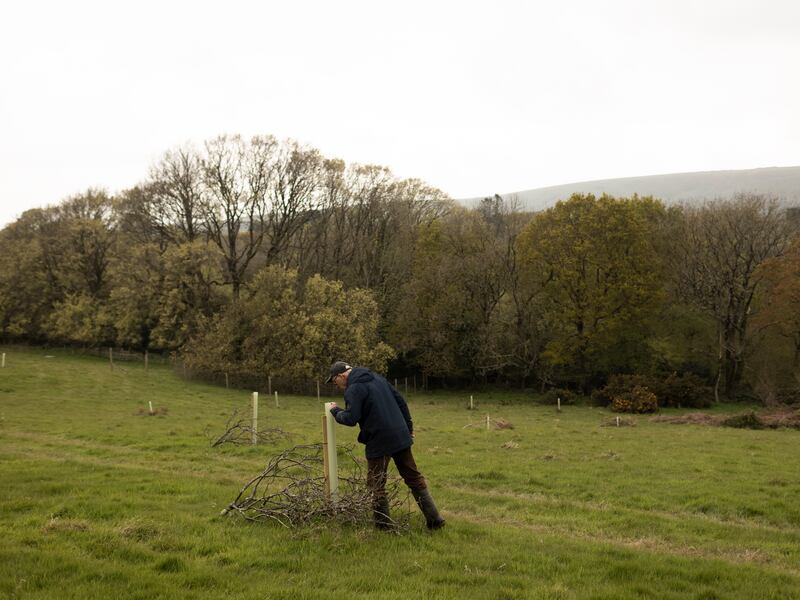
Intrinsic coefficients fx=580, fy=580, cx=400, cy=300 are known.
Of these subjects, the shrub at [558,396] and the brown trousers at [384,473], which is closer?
the brown trousers at [384,473]

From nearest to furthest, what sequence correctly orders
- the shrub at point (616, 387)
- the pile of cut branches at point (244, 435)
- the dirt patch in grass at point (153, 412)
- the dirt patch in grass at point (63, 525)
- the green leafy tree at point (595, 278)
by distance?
the dirt patch in grass at point (63, 525), the pile of cut branches at point (244, 435), the dirt patch in grass at point (153, 412), the shrub at point (616, 387), the green leafy tree at point (595, 278)

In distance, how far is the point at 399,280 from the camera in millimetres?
51688

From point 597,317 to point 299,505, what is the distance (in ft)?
125

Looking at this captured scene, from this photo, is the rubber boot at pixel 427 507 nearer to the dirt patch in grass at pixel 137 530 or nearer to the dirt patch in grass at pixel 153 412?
the dirt patch in grass at pixel 137 530

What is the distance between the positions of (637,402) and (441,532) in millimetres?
32163

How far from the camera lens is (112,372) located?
39.3 metres

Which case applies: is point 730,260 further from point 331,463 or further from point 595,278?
point 331,463

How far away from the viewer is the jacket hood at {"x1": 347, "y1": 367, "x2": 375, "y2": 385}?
7.83 meters

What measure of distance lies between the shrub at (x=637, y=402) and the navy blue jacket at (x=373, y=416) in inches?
1272

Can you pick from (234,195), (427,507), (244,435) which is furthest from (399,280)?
(427,507)

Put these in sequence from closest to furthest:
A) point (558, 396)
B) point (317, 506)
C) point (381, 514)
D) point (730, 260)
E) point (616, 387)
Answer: point (381, 514) → point (317, 506) → point (616, 387) → point (730, 260) → point (558, 396)

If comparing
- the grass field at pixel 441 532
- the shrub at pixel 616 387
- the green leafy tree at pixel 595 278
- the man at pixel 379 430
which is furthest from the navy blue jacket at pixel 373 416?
the green leafy tree at pixel 595 278

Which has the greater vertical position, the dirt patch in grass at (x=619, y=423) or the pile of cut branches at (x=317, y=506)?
the pile of cut branches at (x=317, y=506)

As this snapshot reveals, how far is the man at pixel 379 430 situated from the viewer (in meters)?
7.69
